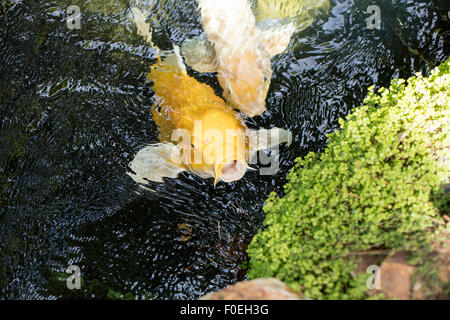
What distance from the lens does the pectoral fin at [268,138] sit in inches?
156

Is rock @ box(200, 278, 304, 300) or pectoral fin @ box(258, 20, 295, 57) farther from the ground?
pectoral fin @ box(258, 20, 295, 57)

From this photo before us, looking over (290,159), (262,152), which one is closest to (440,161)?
(290,159)

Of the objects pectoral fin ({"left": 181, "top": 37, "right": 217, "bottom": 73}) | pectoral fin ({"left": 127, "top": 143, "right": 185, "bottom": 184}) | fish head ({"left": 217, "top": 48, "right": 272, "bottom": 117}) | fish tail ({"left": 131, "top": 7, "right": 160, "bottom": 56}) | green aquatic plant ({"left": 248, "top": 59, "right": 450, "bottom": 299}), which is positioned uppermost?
fish tail ({"left": 131, "top": 7, "right": 160, "bottom": 56})

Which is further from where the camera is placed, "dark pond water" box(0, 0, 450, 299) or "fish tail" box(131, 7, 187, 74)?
"fish tail" box(131, 7, 187, 74)

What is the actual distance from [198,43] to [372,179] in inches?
100

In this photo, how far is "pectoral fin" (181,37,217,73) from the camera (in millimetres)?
4105

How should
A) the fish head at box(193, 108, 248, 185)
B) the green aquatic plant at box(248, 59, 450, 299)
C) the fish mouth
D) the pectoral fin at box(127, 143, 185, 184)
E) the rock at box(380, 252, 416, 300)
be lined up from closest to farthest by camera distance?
the rock at box(380, 252, 416, 300) < the green aquatic plant at box(248, 59, 450, 299) < the fish head at box(193, 108, 248, 185) < the fish mouth < the pectoral fin at box(127, 143, 185, 184)

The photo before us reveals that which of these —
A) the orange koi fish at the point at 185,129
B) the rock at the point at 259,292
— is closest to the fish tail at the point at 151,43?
the orange koi fish at the point at 185,129

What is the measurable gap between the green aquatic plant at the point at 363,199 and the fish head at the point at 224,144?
624mm

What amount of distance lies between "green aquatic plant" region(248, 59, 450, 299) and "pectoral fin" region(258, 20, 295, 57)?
1341 millimetres

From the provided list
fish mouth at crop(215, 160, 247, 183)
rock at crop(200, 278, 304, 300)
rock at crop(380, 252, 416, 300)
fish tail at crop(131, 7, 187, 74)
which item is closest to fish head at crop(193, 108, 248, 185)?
fish mouth at crop(215, 160, 247, 183)

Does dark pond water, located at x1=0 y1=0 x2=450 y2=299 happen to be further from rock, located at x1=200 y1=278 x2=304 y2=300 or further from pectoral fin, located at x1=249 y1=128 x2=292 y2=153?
rock, located at x1=200 y1=278 x2=304 y2=300

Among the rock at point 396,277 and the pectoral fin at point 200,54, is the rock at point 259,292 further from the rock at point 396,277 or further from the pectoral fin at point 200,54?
the pectoral fin at point 200,54

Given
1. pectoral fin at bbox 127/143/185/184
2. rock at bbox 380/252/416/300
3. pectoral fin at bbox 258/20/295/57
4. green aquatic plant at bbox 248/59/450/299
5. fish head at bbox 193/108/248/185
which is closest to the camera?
rock at bbox 380/252/416/300
